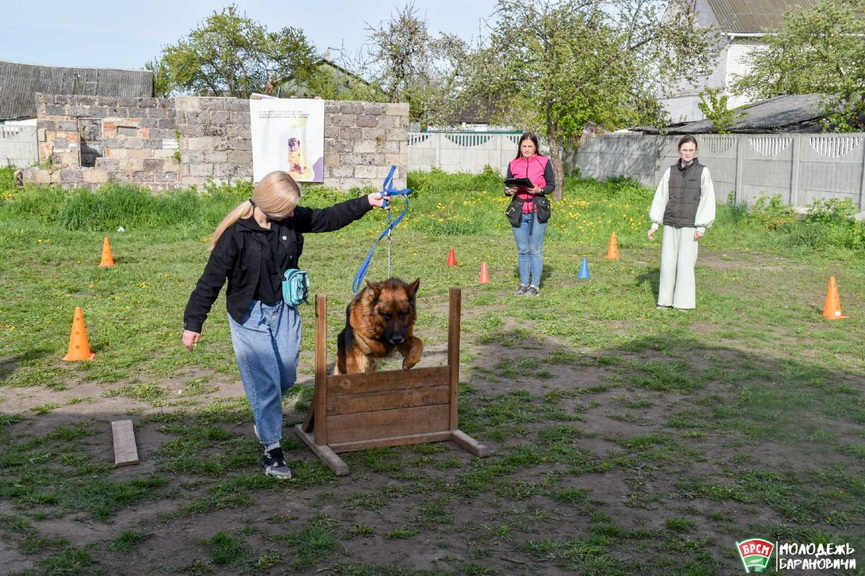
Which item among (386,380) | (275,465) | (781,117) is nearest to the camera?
(275,465)

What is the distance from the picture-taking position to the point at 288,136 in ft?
66.0

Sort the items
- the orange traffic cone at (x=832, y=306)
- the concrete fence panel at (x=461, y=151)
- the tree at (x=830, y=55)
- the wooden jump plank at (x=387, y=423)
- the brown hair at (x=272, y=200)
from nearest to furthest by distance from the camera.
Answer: the brown hair at (x=272, y=200) < the wooden jump plank at (x=387, y=423) < the orange traffic cone at (x=832, y=306) < the tree at (x=830, y=55) < the concrete fence panel at (x=461, y=151)

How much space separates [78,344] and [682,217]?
22.1 ft

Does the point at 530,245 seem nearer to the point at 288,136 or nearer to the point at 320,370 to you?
the point at 320,370

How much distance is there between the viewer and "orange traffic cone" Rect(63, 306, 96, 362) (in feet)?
24.7

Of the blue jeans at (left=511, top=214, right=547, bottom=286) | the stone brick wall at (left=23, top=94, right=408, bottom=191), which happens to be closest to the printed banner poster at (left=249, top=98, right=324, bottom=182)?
the stone brick wall at (left=23, top=94, right=408, bottom=191)

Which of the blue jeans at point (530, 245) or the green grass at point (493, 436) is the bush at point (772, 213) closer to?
the green grass at point (493, 436)

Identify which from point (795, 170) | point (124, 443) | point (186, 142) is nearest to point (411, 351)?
point (124, 443)

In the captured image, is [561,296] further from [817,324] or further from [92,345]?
[92,345]

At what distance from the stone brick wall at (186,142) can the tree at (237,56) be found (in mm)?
31836

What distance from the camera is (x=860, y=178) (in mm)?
16219

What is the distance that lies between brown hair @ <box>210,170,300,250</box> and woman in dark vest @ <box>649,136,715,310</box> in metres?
5.80

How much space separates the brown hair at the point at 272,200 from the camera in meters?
4.63

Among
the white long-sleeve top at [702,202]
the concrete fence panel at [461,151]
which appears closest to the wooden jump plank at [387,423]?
the white long-sleeve top at [702,202]
